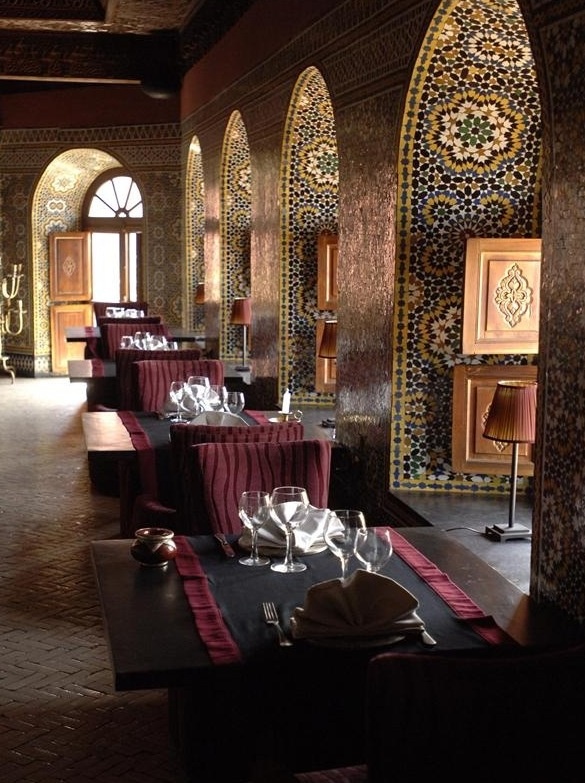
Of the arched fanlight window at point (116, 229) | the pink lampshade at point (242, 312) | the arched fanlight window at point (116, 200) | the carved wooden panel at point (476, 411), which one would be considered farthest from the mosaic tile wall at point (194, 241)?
the carved wooden panel at point (476, 411)

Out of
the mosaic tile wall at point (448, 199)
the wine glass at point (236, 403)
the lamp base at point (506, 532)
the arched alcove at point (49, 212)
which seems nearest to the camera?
the lamp base at point (506, 532)

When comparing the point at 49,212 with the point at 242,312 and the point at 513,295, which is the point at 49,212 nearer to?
the point at 242,312

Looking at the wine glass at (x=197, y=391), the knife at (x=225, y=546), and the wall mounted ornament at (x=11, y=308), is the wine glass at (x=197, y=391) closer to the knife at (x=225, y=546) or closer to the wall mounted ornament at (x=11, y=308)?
the knife at (x=225, y=546)

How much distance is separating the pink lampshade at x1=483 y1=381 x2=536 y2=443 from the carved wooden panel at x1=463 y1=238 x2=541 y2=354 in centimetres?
96

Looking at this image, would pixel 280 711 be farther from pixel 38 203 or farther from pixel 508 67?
pixel 38 203

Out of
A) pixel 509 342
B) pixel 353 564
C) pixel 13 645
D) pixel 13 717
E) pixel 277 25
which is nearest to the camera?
pixel 353 564

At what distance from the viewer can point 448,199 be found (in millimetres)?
5324

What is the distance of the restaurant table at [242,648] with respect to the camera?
8.51ft

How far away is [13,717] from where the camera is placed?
13.5ft

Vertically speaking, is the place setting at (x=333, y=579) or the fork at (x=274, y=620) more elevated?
the place setting at (x=333, y=579)

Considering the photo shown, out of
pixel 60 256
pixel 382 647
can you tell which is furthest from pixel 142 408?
pixel 60 256

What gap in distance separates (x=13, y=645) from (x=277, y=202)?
173 inches

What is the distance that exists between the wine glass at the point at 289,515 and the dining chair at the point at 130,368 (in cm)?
378

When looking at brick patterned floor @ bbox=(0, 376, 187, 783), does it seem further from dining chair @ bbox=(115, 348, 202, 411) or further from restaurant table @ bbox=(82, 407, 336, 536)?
dining chair @ bbox=(115, 348, 202, 411)
